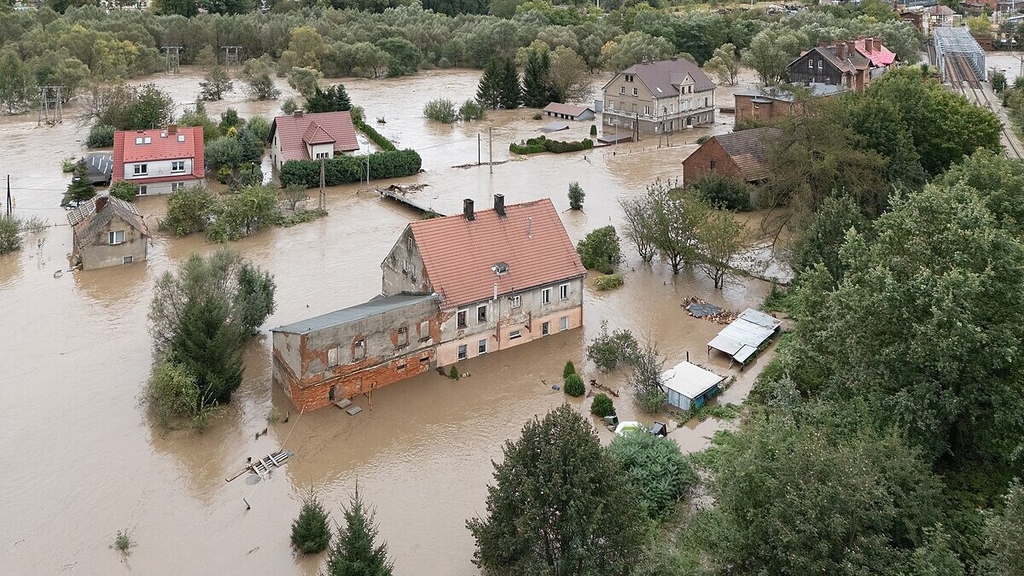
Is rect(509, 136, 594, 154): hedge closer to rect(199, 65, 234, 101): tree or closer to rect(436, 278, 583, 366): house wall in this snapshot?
rect(436, 278, 583, 366): house wall

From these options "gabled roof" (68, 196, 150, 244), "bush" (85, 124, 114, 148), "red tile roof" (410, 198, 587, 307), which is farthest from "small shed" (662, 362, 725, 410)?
"bush" (85, 124, 114, 148)

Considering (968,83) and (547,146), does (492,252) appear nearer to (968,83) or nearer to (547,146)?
(547,146)

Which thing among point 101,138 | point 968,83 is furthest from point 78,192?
point 968,83

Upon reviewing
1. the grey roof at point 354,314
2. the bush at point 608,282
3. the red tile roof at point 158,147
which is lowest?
the bush at point 608,282

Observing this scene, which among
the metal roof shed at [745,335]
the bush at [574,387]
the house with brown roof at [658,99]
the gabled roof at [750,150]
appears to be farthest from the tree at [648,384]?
the house with brown roof at [658,99]

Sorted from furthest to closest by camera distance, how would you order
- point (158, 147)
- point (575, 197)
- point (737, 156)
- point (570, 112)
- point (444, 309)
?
point (570, 112), point (158, 147), point (737, 156), point (575, 197), point (444, 309)

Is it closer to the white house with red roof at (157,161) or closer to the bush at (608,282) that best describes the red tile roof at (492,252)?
the bush at (608,282)

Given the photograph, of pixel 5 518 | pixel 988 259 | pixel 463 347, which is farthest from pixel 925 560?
pixel 5 518
